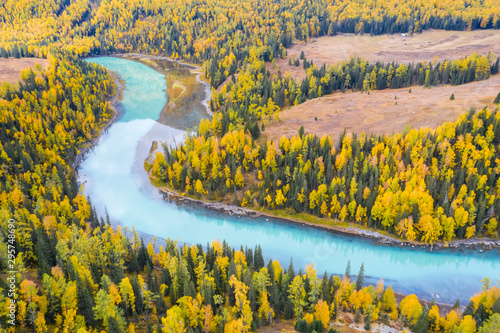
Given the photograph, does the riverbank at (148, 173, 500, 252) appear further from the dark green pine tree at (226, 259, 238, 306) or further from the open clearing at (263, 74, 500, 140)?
the open clearing at (263, 74, 500, 140)

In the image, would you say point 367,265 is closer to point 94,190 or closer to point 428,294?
point 428,294

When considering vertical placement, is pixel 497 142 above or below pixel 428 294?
above

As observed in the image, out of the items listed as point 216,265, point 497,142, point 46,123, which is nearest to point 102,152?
point 46,123

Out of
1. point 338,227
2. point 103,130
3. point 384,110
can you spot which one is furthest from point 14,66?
point 384,110

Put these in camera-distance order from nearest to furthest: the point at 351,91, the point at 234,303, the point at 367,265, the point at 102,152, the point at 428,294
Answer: the point at 234,303
the point at 428,294
the point at 367,265
the point at 102,152
the point at 351,91

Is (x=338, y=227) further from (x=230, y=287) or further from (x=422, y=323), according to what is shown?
(x=230, y=287)

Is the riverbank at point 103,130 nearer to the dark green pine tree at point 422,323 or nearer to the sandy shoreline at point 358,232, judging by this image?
the sandy shoreline at point 358,232

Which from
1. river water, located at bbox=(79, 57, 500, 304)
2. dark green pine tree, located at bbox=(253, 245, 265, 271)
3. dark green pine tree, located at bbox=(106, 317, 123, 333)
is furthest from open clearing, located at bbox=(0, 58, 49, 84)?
dark green pine tree, located at bbox=(106, 317, 123, 333)
